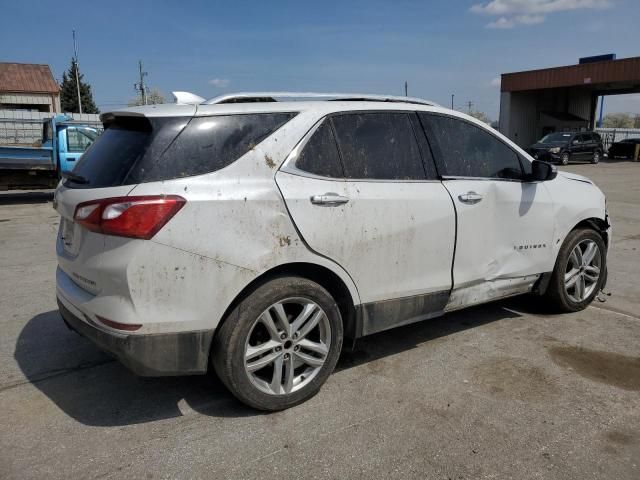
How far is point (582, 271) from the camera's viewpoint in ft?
15.6

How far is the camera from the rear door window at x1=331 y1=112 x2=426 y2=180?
10.9 feet

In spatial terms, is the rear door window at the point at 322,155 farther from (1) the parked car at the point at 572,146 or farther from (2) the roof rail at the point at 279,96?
(1) the parked car at the point at 572,146

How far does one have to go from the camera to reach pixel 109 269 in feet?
8.67

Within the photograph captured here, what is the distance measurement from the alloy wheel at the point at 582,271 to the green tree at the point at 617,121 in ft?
340

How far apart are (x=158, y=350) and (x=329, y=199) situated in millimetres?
1235

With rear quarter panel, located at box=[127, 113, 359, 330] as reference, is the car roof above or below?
above

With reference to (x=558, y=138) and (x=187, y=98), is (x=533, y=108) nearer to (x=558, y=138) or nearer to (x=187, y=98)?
(x=558, y=138)

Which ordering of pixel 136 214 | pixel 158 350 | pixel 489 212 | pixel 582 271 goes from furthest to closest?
1. pixel 582 271
2. pixel 489 212
3. pixel 158 350
4. pixel 136 214

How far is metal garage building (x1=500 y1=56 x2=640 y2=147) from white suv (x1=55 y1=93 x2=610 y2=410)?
106 ft

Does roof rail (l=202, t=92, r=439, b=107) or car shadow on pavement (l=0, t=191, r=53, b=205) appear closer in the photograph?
roof rail (l=202, t=92, r=439, b=107)

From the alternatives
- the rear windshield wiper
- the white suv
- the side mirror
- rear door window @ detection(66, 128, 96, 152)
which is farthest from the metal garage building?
the rear windshield wiper

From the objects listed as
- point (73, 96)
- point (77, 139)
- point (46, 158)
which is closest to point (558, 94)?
point (77, 139)

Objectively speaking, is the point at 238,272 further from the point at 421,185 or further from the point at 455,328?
the point at 455,328

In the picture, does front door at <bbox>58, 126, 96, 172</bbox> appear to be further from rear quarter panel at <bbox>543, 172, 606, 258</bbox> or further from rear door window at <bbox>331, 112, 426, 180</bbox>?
rear quarter panel at <bbox>543, 172, 606, 258</bbox>
